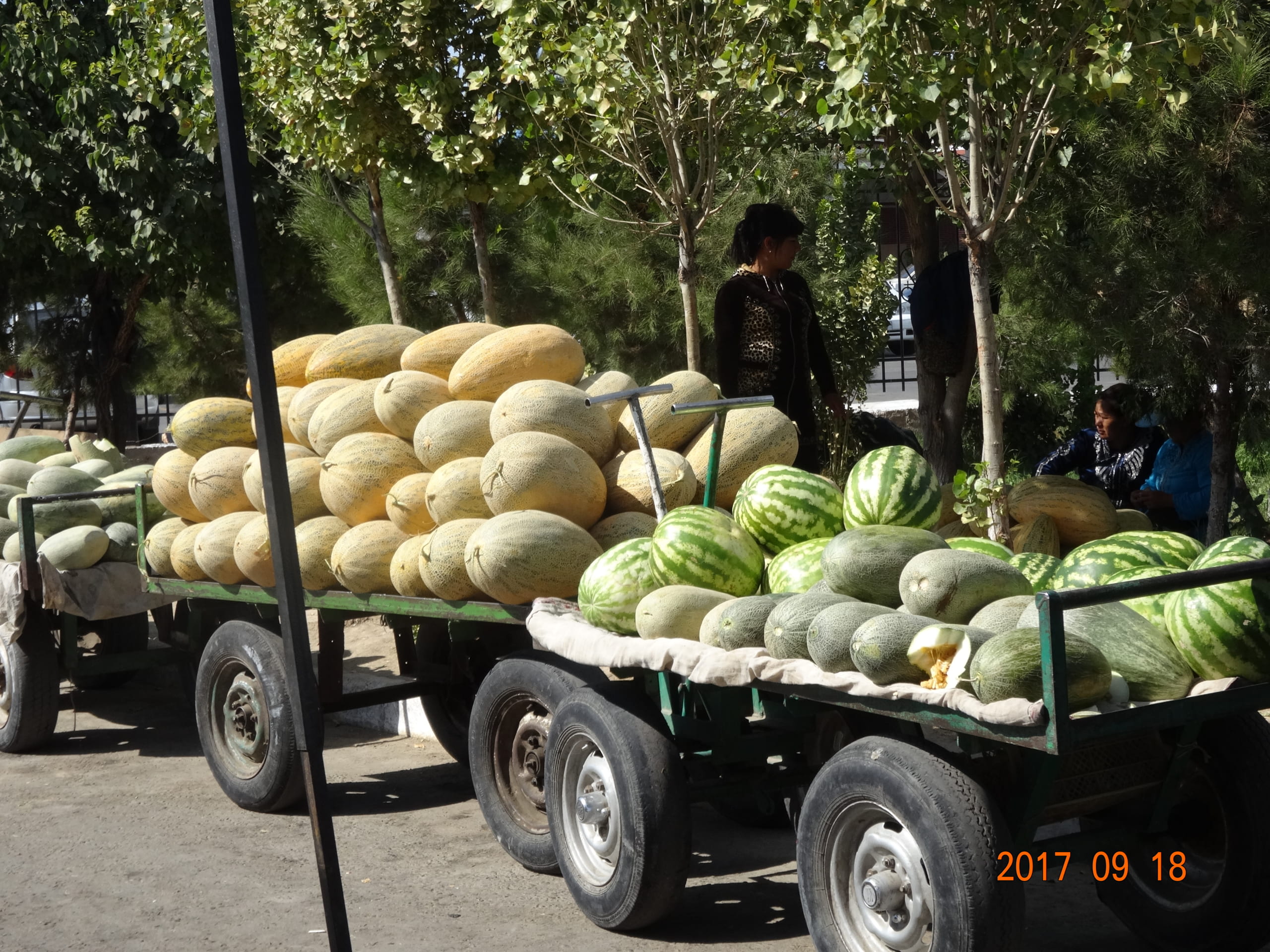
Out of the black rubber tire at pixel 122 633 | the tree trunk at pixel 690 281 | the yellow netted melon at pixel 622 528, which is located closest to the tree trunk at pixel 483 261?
the tree trunk at pixel 690 281

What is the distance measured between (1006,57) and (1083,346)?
3005 mm

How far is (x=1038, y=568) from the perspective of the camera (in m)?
4.47

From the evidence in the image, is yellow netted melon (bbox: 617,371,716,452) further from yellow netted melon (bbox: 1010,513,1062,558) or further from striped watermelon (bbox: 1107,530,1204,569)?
striped watermelon (bbox: 1107,530,1204,569)

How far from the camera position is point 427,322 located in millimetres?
12516

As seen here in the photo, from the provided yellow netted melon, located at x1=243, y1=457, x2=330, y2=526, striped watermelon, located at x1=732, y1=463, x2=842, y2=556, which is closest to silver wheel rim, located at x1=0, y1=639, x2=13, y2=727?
yellow netted melon, located at x1=243, y1=457, x2=330, y2=526

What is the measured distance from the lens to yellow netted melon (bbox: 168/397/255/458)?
272 inches

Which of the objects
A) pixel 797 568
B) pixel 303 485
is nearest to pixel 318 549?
pixel 303 485

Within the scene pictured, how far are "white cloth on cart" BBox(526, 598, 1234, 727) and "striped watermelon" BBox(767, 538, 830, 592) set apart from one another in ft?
1.52

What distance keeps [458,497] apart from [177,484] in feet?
6.63

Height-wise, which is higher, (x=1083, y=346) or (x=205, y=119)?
(x=205, y=119)

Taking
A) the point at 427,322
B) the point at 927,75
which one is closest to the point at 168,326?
the point at 427,322

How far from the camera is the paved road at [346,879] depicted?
15.6ft

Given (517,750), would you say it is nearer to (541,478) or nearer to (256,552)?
(541,478)

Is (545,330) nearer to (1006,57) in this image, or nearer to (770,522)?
(770,522)
